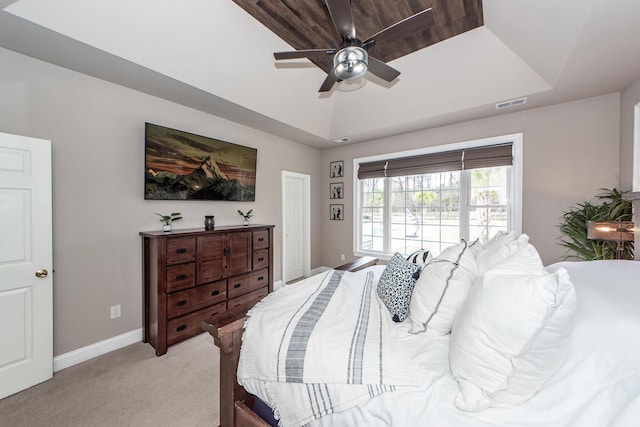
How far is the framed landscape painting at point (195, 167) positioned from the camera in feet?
9.04

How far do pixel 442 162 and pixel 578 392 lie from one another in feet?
11.0

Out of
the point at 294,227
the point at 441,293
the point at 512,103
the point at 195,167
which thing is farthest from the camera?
the point at 294,227

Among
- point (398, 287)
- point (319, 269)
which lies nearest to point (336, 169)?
point (319, 269)

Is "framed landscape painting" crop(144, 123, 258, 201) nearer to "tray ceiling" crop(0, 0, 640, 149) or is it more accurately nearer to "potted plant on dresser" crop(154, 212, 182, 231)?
"potted plant on dresser" crop(154, 212, 182, 231)

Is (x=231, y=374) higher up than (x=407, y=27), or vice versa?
(x=407, y=27)

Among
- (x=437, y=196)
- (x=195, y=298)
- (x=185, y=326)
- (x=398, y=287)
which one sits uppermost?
(x=437, y=196)

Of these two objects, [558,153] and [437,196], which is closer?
[558,153]

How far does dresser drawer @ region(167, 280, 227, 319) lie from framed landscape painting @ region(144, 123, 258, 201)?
1.11 metres

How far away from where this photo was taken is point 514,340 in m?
0.84

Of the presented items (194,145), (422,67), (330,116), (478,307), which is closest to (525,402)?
(478,307)

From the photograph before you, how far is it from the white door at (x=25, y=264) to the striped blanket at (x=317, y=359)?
1.97 metres

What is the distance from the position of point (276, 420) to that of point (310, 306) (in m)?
0.53

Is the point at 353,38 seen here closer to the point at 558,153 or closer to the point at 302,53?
the point at 302,53

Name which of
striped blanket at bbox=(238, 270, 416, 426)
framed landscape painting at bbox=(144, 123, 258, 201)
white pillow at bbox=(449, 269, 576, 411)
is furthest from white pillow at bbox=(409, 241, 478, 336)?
framed landscape painting at bbox=(144, 123, 258, 201)
